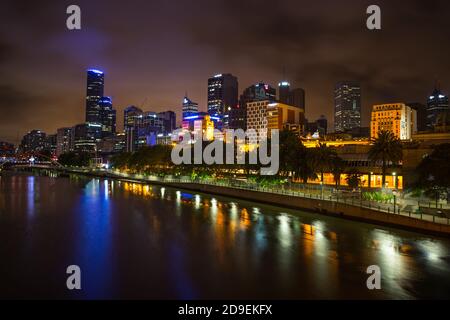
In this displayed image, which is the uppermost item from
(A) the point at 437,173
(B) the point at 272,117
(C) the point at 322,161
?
(B) the point at 272,117

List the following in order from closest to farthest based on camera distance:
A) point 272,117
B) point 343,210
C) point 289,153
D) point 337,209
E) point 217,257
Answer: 1. point 217,257
2. point 343,210
3. point 337,209
4. point 289,153
5. point 272,117

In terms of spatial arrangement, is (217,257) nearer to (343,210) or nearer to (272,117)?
(343,210)

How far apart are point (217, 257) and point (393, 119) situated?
463ft

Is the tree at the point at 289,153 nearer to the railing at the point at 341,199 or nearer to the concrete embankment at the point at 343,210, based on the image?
the railing at the point at 341,199

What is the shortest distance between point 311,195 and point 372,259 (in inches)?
765

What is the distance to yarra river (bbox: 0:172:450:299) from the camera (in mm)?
18906

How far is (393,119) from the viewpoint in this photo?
147m

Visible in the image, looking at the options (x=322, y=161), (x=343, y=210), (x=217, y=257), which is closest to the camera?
(x=217, y=257)

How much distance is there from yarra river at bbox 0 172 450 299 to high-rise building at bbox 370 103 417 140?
4724 inches

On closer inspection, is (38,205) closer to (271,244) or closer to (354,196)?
(271,244)

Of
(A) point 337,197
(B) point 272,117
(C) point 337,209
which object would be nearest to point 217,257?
(C) point 337,209

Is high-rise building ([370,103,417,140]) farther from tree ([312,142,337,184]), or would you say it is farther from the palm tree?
tree ([312,142,337,184])

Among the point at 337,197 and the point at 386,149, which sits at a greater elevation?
the point at 386,149

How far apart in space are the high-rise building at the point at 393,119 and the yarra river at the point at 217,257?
A: 11999cm
